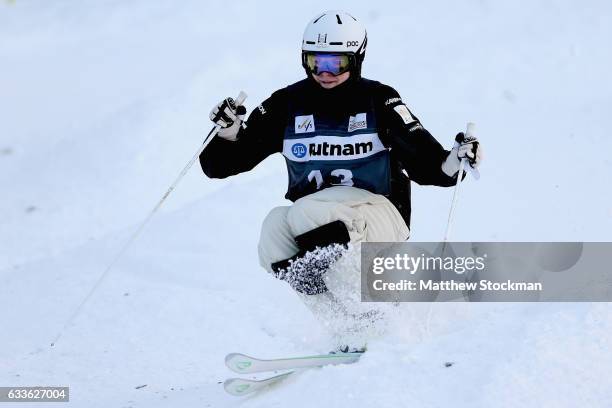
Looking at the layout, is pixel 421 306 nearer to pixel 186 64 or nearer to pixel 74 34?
pixel 186 64

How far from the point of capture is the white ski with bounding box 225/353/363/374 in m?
5.09

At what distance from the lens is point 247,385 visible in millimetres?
5043

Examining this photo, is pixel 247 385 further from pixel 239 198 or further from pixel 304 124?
pixel 239 198

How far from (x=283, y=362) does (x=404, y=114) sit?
153 cm

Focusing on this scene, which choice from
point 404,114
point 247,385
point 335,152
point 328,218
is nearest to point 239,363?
point 247,385

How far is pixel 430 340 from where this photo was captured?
16.0 ft

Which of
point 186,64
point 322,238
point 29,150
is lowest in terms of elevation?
point 322,238

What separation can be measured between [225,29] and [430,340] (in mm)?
13227

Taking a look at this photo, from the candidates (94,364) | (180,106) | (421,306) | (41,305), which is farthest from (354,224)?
(180,106)

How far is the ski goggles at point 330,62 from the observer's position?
582cm

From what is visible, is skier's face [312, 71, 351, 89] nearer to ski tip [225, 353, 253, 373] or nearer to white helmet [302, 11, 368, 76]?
white helmet [302, 11, 368, 76]

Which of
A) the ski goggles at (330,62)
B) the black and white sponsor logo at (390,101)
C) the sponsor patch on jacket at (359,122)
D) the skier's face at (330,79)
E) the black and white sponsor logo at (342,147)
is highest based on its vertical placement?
the ski goggles at (330,62)

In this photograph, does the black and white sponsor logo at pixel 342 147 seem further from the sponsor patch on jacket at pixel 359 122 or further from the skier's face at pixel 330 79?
the skier's face at pixel 330 79

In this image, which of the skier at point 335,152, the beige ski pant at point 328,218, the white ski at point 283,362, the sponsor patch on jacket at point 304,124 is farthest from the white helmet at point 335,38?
the white ski at point 283,362
